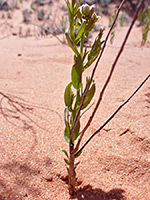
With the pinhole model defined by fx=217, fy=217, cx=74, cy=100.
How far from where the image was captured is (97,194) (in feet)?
3.94

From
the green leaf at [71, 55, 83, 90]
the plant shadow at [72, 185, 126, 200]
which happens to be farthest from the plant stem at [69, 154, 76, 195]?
the green leaf at [71, 55, 83, 90]

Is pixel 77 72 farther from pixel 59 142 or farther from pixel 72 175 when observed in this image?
pixel 59 142

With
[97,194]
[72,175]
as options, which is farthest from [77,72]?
[97,194]

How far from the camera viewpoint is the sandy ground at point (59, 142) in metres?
1.23

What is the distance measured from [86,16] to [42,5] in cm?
875

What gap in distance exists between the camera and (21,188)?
122 cm

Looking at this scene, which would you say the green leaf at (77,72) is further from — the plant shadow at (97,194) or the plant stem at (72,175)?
the plant shadow at (97,194)

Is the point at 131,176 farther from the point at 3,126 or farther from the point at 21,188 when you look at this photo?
the point at 3,126

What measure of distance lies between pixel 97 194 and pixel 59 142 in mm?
485

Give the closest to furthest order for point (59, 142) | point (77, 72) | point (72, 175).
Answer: point (77, 72)
point (72, 175)
point (59, 142)

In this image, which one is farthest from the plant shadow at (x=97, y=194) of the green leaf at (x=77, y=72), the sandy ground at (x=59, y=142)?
the green leaf at (x=77, y=72)

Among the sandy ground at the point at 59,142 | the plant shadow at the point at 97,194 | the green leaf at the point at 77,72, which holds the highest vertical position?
the green leaf at the point at 77,72

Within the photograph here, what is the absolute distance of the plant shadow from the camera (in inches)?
46.2

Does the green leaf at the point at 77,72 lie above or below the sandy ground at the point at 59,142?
above
